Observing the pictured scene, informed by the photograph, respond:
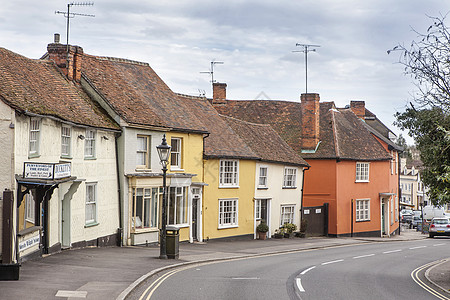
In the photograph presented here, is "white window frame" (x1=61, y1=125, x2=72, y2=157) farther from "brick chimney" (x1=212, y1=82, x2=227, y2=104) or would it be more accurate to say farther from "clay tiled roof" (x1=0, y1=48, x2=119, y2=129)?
"brick chimney" (x1=212, y1=82, x2=227, y2=104)

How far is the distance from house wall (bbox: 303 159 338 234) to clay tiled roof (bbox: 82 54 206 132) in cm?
1496

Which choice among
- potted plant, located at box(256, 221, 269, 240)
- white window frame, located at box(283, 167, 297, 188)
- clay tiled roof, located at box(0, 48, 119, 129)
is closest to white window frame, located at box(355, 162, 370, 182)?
white window frame, located at box(283, 167, 297, 188)

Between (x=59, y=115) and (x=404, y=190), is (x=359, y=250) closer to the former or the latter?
(x=59, y=115)

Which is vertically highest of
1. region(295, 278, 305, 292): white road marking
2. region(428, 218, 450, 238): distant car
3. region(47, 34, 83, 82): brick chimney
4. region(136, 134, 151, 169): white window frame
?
region(47, 34, 83, 82): brick chimney

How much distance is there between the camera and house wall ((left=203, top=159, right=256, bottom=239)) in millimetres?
33031

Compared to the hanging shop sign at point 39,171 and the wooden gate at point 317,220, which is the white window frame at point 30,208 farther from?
the wooden gate at point 317,220

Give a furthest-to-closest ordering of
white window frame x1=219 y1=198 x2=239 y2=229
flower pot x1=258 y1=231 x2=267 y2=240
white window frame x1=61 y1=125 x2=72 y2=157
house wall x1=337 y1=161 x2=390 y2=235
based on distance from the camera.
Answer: house wall x1=337 y1=161 x2=390 y2=235 < flower pot x1=258 y1=231 x2=267 y2=240 < white window frame x1=219 y1=198 x2=239 y2=229 < white window frame x1=61 y1=125 x2=72 y2=157

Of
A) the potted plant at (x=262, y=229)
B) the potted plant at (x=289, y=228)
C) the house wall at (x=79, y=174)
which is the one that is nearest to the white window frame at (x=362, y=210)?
the potted plant at (x=289, y=228)

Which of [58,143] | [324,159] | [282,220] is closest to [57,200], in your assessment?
[58,143]

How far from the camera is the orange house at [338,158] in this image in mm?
44719

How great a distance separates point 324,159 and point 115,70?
802 inches

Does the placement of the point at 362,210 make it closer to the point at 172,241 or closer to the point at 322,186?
the point at 322,186

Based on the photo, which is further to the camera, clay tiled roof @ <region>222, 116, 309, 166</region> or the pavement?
clay tiled roof @ <region>222, 116, 309, 166</region>

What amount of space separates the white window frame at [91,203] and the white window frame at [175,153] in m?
6.05
